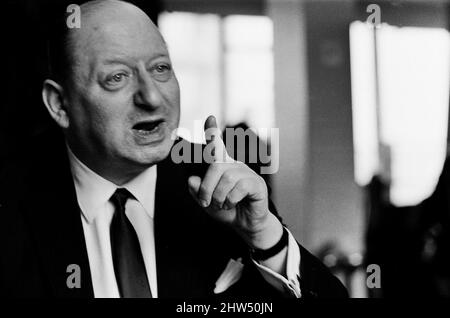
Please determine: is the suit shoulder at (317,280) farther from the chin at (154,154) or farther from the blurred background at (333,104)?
the chin at (154,154)

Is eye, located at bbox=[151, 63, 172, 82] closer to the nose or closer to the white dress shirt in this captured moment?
the nose

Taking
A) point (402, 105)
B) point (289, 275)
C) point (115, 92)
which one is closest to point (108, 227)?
point (115, 92)

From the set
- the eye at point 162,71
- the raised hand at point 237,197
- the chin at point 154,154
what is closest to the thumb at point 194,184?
the raised hand at point 237,197

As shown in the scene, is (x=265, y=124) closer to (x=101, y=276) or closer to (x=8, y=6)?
(x=101, y=276)

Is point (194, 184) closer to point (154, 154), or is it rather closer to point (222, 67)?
point (154, 154)

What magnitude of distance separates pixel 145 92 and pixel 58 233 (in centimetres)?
37

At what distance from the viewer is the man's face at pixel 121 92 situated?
1.55 meters

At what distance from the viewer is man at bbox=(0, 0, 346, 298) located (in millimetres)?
1549

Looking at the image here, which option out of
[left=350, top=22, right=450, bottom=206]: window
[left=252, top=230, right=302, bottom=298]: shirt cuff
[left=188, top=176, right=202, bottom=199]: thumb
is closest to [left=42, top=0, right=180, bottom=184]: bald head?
[left=188, top=176, right=202, bottom=199]: thumb

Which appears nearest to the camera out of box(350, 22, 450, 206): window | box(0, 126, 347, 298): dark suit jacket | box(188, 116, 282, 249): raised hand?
box(188, 116, 282, 249): raised hand

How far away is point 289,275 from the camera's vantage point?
155cm

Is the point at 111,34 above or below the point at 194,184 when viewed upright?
above

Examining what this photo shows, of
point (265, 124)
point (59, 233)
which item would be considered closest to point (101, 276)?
point (59, 233)

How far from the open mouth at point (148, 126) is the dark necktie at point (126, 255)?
14cm
